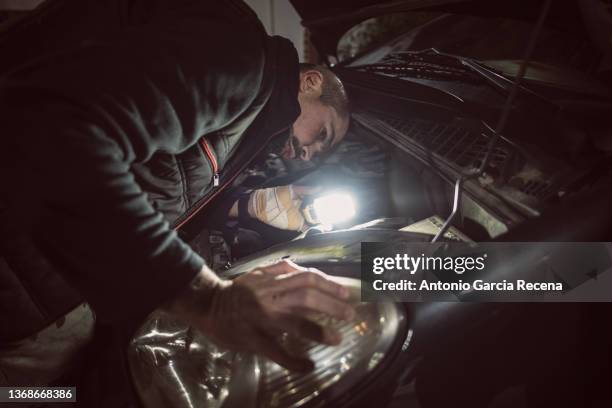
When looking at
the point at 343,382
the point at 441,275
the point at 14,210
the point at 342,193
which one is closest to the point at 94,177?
→ the point at 14,210

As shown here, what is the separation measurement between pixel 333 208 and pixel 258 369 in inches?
40.1

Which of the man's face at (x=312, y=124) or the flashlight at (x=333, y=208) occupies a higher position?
the man's face at (x=312, y=124)

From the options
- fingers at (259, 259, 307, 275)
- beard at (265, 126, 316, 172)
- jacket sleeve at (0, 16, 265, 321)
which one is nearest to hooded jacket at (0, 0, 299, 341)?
jacket sleeve at (0, 16, 265, 321)

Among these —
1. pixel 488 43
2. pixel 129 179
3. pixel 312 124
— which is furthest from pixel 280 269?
pixel 488 43

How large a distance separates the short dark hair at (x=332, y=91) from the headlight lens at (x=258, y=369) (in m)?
1.39

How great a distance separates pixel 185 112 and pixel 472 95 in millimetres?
1278

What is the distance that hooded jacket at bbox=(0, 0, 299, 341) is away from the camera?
823mm

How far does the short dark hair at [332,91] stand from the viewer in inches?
78.5

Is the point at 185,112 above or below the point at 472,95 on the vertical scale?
below

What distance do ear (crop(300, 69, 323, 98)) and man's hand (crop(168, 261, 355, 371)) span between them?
51.7 inches

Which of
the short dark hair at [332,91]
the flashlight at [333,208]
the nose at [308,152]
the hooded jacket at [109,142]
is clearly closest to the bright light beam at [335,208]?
the flashlight at [333,208]

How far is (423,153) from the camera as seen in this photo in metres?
1.57

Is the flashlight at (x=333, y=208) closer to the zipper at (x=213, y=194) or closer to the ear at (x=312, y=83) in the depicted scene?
the zipper at (x=213, y=194)

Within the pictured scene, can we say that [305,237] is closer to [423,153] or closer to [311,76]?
[423,153]
